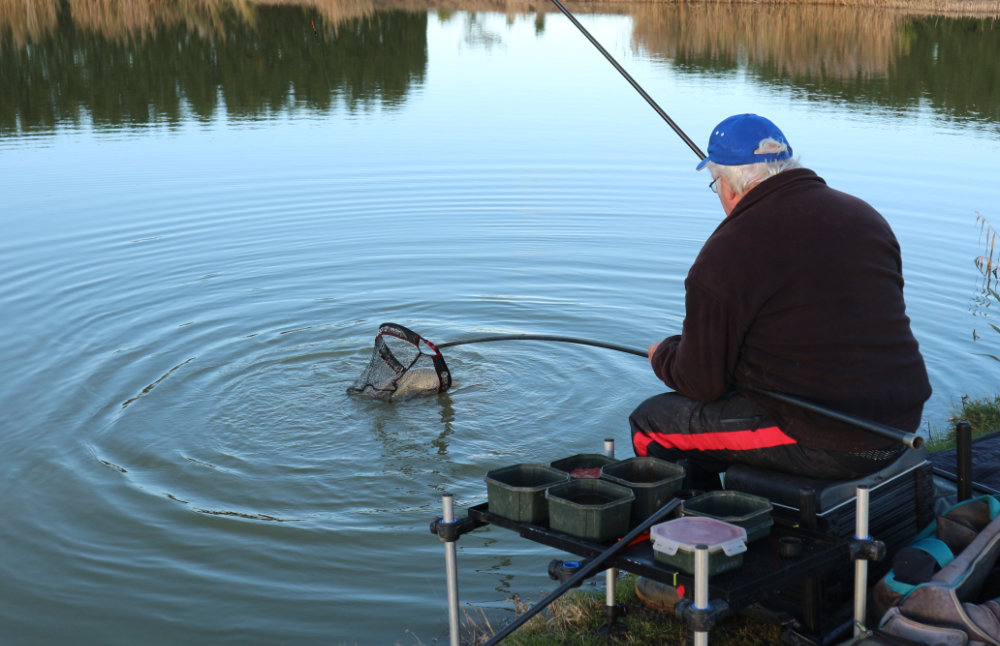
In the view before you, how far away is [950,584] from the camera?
3.05 m

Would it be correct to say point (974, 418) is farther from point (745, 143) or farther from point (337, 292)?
point (337, 292)

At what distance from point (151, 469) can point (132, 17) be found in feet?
86.8

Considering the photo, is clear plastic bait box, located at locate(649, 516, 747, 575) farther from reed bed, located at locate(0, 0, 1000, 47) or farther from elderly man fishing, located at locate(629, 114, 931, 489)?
reed bed, located at locate(0, 0, 1000, 47)

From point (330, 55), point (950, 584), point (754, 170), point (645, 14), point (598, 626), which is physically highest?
point (645, 14)

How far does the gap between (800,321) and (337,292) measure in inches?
236

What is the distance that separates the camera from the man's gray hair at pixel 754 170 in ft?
11.4

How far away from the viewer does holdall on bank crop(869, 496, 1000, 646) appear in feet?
9.57

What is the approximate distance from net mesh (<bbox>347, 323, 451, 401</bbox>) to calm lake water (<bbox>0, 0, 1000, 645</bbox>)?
4.0 inches

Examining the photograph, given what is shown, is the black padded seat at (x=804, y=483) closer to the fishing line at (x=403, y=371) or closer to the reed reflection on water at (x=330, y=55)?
the fishing line at (x=403, y=371)

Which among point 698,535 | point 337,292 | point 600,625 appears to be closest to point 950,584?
point 698,535

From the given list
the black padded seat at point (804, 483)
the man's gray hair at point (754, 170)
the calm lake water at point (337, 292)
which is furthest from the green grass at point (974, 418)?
the man's gray hair at point (754, 170)

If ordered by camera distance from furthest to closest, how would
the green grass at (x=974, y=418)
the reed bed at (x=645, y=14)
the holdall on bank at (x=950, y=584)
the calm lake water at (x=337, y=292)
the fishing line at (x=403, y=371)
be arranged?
1. the reed bed at (x=645, y=14)
2. the fishing line at (x=403, y=371)
3. the green grass at (x=974, y=418)
4. the calm lake water at (x=337, y=292)
5. the holdall on bank at (x=950, y=584)

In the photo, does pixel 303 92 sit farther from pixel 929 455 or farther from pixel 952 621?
pixel 952 621

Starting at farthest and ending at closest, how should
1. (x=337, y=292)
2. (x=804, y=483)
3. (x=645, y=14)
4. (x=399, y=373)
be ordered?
(x=645, y=14) → (x=337, y=292) → (x=399, y=373) → (x=804, y=483)
